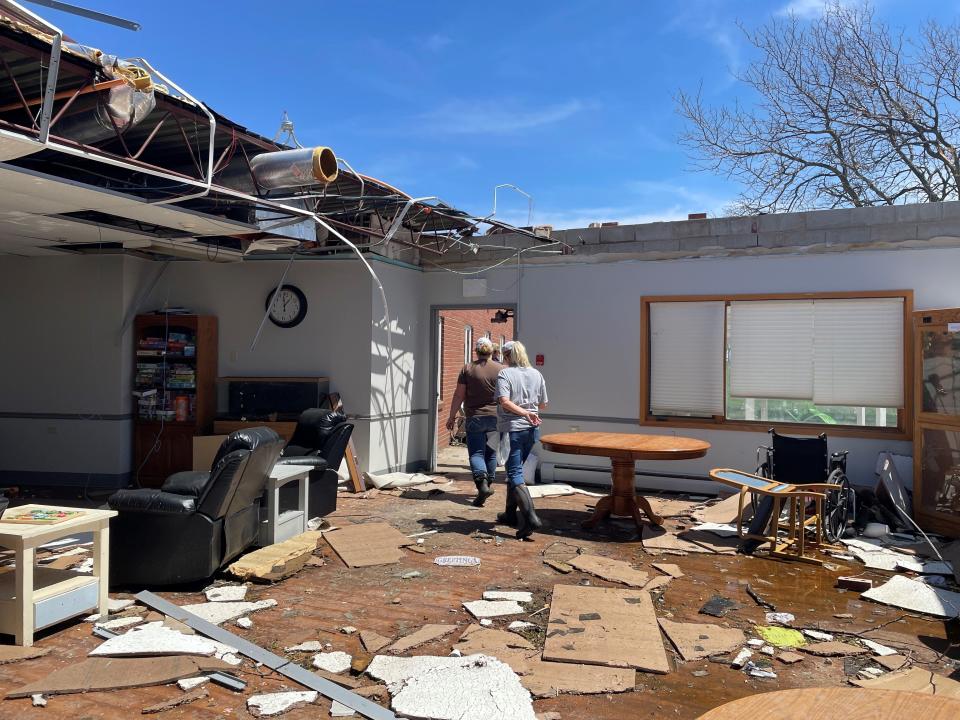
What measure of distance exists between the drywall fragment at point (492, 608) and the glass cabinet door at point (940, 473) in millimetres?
4359

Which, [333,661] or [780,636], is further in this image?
[780,636]

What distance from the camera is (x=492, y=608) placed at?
4.42 metres

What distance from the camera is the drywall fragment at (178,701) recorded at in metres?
3.11

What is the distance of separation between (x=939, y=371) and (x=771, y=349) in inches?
67.2

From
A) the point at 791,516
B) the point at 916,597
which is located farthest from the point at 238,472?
the point at 916,597

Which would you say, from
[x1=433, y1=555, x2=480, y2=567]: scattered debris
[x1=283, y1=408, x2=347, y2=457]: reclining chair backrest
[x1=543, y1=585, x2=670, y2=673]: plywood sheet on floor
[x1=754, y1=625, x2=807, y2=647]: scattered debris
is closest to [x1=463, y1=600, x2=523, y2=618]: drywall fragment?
[x1=543, y1=585, x2=670, y2=673]: plywood sheet on floor

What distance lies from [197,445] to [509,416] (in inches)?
165

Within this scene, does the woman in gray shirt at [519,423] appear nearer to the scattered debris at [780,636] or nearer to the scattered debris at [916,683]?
the scattered debris at [780,636]

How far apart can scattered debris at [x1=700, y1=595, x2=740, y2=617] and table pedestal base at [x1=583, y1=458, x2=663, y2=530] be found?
1805mm

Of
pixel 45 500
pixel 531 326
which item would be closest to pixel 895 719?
pixel 531 326

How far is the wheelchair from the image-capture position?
6.24 m

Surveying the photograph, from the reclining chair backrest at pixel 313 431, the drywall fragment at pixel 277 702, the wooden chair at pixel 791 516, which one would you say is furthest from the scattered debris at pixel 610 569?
the reclining chair backrest at pixel 313 431

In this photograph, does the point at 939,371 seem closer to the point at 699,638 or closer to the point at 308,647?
the point at 699,638

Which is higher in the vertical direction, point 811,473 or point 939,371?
point 939,371
